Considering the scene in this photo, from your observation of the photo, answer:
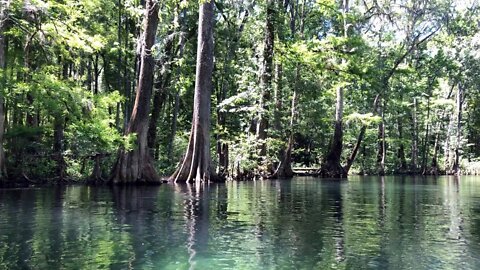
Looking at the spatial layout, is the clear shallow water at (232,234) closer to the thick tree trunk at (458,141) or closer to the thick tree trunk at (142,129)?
the thick tree trunk at (142,129)

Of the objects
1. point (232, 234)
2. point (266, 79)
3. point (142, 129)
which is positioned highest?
point (266, 79)

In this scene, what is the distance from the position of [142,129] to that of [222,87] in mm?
11064

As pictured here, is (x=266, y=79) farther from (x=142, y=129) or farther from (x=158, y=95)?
(x=142, y=129)

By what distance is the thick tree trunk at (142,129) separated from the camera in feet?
66.9

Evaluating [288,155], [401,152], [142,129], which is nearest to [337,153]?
[288,155]

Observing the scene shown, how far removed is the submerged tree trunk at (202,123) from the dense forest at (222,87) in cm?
6

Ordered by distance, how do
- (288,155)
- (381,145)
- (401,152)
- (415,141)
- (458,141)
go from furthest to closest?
(401,152)
(381,145)
(415,141)
(458,141)
(288,155)

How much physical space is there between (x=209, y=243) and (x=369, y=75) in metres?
24.7

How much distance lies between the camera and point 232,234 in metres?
8.96

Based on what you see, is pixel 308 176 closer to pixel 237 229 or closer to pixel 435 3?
pixel 435 3

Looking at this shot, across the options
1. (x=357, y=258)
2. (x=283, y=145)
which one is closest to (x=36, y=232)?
(x=357, y=258)

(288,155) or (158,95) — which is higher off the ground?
(158,95)

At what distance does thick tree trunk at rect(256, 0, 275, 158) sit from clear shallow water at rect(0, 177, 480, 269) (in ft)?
43.7

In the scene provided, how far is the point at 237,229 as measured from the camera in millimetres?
9500
